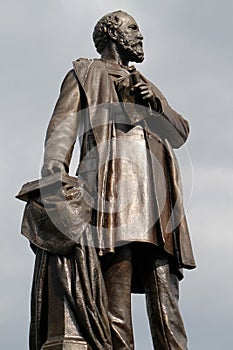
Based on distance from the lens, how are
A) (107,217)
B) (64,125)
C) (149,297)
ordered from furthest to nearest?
(64,125) < (149,297) < (107,217)

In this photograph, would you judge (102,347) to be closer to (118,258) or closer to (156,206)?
(118,258)

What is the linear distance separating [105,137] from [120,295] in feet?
5.18

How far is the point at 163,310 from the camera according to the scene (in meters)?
9.58

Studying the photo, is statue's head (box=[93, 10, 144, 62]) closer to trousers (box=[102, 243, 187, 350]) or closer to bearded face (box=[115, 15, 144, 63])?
bearded face (box=[115, 15, 144, 63])

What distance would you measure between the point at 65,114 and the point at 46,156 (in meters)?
0.55

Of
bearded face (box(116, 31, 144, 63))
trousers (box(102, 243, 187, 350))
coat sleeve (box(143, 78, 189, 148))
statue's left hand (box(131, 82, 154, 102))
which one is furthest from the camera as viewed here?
bearded face (box(116, 31, 144, 63))

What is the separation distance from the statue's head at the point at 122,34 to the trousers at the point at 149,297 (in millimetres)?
Answer: 2233

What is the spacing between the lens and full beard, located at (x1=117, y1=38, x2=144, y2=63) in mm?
10744

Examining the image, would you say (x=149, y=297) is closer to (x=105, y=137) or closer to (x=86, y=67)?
(x=105, y=137)

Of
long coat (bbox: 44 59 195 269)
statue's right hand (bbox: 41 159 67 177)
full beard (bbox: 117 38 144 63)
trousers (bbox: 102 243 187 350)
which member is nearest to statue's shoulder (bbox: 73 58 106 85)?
long coat (bbox: 44 59 195 269)

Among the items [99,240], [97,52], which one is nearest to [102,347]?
[99,240]

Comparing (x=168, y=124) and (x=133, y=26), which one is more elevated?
(x=133, y=26)

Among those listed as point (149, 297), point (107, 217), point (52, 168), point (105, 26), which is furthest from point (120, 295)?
point (105, 26)

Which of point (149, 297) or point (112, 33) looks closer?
point (149, 297)
